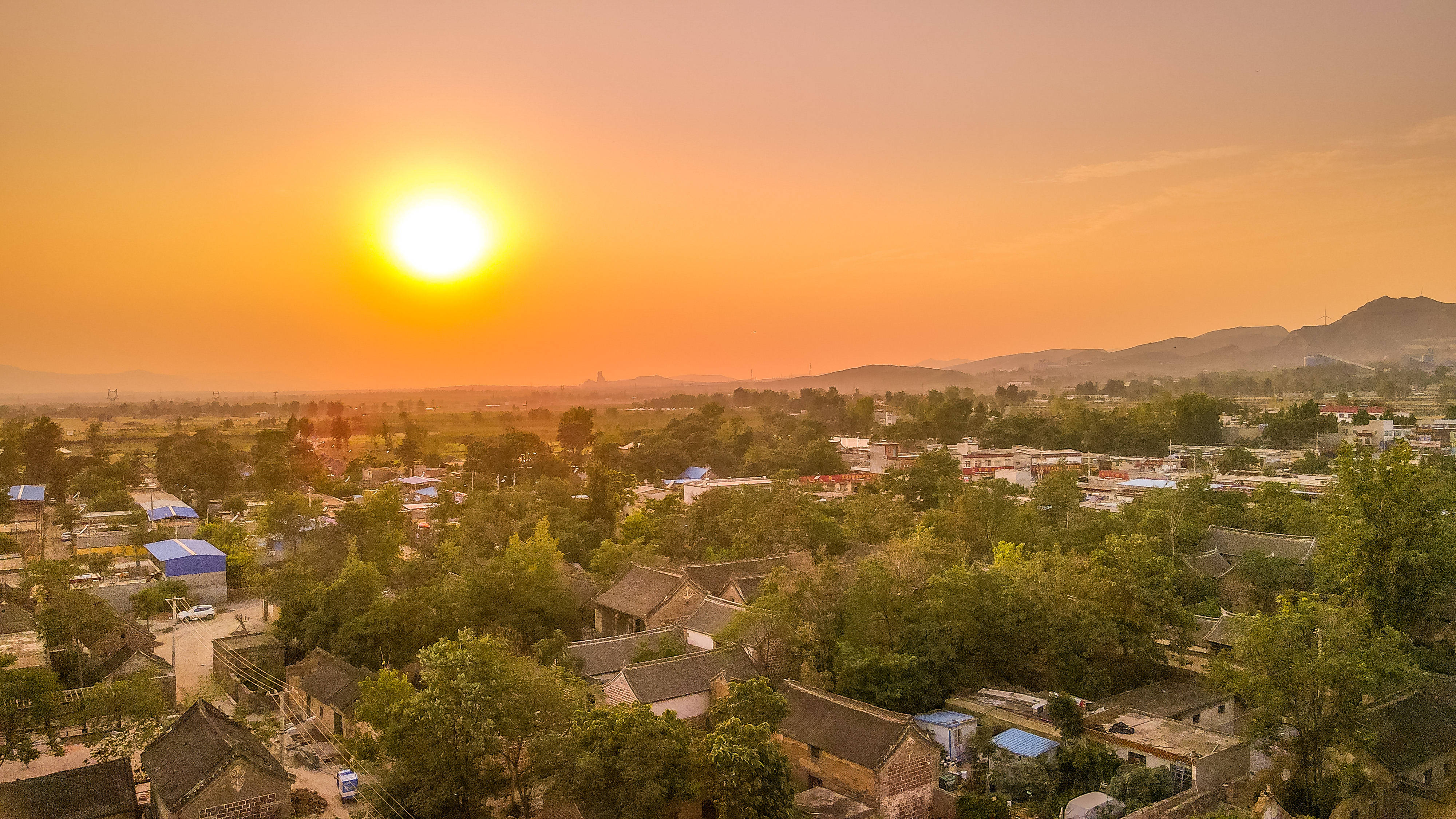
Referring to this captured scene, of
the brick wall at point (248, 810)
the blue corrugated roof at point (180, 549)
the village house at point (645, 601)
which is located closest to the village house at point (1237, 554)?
the village house at point (645, 601)

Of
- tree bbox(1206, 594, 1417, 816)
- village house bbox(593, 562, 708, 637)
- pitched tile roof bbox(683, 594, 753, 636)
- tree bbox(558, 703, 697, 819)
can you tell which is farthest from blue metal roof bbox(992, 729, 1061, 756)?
village house bbox(593, 562, 708, 637)

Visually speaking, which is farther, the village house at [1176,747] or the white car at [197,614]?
the white car at [197,614]

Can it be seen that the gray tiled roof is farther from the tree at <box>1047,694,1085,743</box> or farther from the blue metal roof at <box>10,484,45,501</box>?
the blue metal roof at <box>10,484,45,501</box>

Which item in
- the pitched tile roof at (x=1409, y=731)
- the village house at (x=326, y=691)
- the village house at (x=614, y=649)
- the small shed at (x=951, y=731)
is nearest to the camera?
the pitched tile roof at (x=1409, y=731)

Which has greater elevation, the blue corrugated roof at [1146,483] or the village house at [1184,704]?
the blue corrugated roof at [1146,483]

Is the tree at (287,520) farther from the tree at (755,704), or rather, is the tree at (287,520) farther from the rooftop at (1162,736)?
the rooftop at (1162,736)

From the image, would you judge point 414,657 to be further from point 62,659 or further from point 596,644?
point 62,659

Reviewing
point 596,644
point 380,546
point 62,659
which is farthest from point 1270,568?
point 62,659
